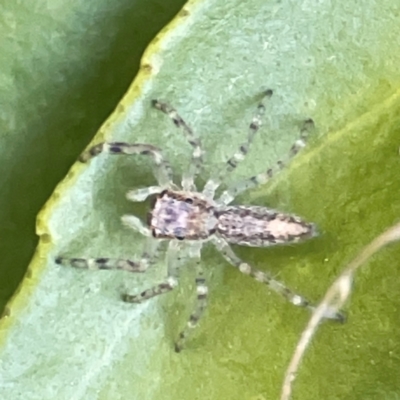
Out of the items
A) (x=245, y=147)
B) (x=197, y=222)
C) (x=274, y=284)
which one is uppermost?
(x=245, y=147)

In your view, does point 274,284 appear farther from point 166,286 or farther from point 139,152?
point 139,152

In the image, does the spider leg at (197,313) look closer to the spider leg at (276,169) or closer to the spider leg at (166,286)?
the spider leg at (166,286)

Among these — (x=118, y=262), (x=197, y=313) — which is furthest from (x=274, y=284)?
(x=118, y=262)

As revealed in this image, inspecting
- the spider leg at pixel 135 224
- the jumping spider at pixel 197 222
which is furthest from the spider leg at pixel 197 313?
the spider leg at pixel 135 224

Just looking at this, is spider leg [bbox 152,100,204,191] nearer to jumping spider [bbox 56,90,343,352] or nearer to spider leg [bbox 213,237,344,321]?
jumping spider [bbox 56,90,343,352]

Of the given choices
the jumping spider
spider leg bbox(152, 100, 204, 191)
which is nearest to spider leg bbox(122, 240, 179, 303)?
the jumping spider
